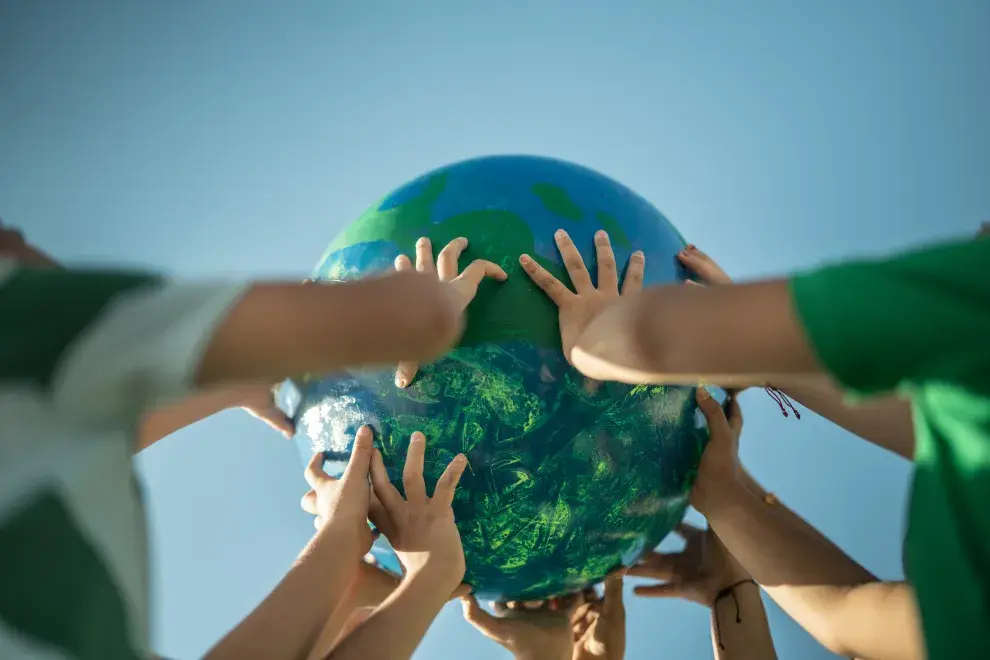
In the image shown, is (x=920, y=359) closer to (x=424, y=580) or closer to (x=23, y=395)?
(x=23, y=395)

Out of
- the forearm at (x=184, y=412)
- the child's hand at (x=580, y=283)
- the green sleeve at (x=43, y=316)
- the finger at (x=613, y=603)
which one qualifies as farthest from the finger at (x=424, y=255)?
the finger at (x=613, y=603)

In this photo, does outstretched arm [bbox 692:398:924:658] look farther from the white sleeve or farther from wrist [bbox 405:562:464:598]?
the white sleeve

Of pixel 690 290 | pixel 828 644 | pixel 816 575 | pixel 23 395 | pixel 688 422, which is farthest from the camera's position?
pixel 688 422

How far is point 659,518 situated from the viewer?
2230 mm

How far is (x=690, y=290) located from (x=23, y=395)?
3.13 ft

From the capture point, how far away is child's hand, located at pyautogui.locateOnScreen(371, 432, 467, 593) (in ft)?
6.42

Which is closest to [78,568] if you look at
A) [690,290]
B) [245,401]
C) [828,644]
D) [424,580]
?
[690,290]

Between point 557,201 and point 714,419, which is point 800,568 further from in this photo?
point 557,201

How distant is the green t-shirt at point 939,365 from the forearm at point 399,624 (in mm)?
1160

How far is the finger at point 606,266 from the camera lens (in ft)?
6.61

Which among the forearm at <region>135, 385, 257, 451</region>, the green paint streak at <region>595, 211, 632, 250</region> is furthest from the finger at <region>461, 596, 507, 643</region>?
the green paint streak at <region>595, 211, 632, 250</region>

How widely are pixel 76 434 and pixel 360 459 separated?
3.67 ft

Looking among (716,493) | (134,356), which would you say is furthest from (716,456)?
(134,356)

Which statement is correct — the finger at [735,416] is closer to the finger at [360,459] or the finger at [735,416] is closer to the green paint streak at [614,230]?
the green paint streak at [614,230]
